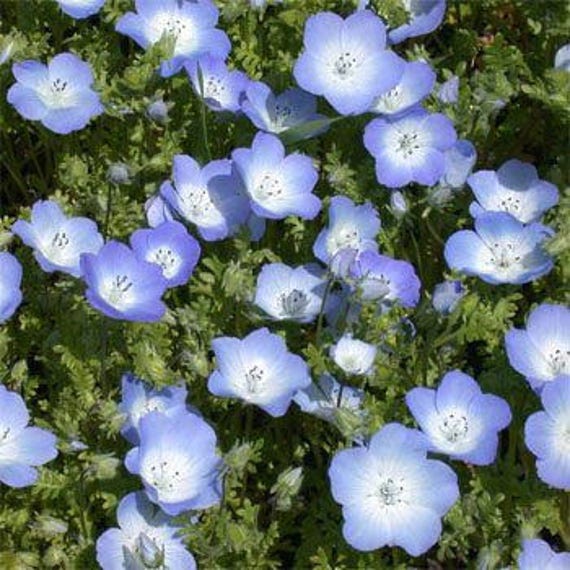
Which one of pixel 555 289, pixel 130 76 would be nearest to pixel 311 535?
pixel 555 289

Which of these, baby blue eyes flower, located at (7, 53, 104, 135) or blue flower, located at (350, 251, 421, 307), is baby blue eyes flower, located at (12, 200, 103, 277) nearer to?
baby blue eyes flower, located at (7, 53, 104, 135)

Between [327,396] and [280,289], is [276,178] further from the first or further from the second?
[327,396]

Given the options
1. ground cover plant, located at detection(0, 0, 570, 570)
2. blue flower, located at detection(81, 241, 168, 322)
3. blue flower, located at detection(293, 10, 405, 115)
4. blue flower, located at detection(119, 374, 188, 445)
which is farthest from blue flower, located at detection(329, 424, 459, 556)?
blue flower, located at detection(293, 10, 405, 115)

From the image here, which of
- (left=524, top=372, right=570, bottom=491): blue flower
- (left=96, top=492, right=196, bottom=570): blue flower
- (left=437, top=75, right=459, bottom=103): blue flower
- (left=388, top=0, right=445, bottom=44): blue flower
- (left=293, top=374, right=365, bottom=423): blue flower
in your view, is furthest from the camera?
(left=388, top=0, right=445, bottom=44): blue flower

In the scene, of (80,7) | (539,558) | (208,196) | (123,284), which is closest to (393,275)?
(208,196)

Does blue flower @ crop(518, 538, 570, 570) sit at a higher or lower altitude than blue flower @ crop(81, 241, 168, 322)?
lower

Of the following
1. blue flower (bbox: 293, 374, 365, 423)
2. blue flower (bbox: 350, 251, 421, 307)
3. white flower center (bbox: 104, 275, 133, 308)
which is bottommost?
blue flower (bbox: 293, 374, 365, 423)
